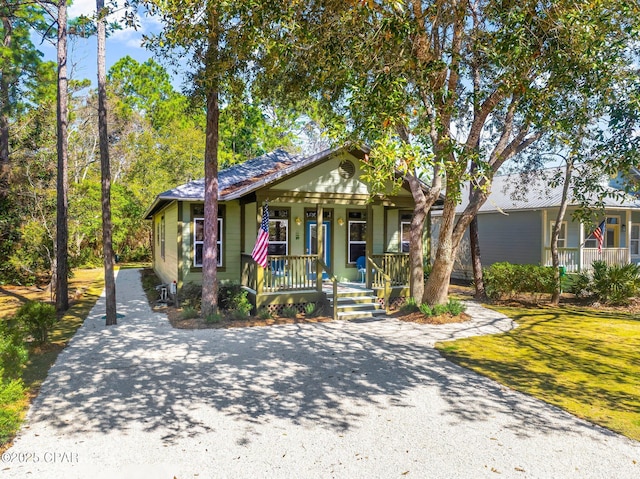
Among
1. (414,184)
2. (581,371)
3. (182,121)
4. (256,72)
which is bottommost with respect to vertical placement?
(581,371)

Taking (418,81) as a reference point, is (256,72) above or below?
above

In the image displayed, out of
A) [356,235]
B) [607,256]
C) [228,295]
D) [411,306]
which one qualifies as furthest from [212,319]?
[607,256]

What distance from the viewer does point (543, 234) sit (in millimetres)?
17719

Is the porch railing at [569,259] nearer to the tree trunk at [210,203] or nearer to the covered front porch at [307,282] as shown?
the covered front porch at [307,282]

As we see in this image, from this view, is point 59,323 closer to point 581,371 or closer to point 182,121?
point 581,371

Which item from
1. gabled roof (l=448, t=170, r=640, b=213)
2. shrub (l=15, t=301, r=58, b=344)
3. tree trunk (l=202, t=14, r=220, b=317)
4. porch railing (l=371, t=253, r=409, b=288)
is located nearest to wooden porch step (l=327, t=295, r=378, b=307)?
porch railing (l=371, t=253, r=409, b=288)

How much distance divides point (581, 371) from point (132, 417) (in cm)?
719

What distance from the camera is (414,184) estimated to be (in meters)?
11.8

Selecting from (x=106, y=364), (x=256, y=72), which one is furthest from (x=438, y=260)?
(x=106, y=364)

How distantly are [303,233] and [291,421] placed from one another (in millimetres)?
9225

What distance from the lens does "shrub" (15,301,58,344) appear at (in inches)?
327

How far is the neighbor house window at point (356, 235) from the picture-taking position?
14.6 meters

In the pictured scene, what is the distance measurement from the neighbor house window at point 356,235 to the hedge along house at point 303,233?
1.4 inches

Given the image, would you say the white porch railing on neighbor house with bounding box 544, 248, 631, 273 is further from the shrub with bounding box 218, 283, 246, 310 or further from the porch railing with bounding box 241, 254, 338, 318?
the shrub with bounding box 218, 283, 246, 310
